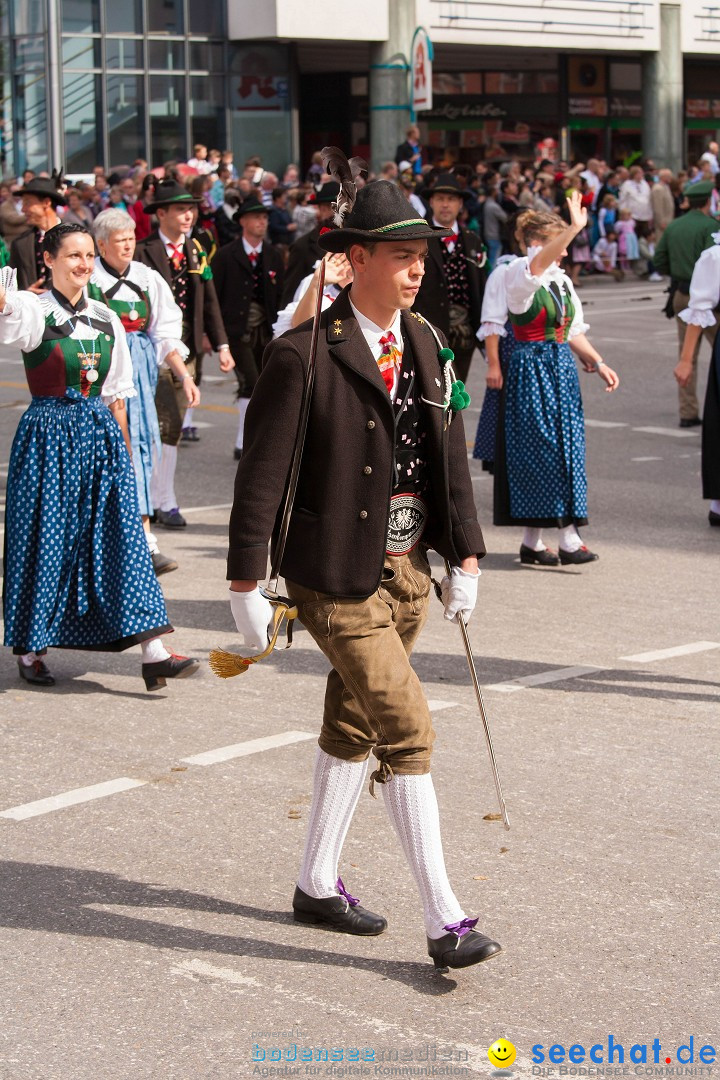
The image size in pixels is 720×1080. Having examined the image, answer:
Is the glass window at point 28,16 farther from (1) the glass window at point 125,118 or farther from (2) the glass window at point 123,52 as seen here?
(1) the glass window at point 125,118

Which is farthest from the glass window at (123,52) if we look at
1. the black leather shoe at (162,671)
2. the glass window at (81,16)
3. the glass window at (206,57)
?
the black leather shoe at (162,671)

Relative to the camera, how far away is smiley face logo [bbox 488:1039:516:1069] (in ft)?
12.2

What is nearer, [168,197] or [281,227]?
[168,197]

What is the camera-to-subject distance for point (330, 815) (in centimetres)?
442

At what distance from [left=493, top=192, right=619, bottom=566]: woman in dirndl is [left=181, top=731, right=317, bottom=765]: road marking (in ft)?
10.8

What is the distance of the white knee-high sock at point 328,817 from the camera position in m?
4.41

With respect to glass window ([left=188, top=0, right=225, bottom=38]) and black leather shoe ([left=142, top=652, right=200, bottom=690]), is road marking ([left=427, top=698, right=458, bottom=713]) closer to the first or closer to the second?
black leather shoe ([left=142, top=652, right=200, bottom=690])

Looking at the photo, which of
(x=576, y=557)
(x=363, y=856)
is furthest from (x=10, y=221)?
(x=363, y=856)

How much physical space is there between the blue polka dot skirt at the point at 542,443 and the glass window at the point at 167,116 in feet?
87.0

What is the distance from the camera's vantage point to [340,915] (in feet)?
14.6

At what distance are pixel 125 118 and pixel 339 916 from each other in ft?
102

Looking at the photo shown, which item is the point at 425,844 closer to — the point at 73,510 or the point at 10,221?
the point at 73,510

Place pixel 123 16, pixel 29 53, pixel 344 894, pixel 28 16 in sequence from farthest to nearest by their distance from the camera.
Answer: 1. pixel 123 16
2. pixel 29 53
3. pixel 28 16
4. pixel 344 894

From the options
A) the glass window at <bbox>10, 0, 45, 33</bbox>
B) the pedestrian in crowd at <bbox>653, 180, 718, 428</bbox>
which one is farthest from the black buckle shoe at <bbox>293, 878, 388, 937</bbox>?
the glass window at <bbox>10, 0, 45, 33</bbox>
